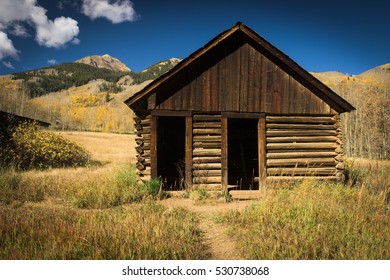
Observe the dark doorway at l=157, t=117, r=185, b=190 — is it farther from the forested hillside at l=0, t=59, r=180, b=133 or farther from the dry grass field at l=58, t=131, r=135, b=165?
the forested hillside at l=0, t=59, r=180, b=133

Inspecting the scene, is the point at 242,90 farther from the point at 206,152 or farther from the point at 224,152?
→ the point at 206,152

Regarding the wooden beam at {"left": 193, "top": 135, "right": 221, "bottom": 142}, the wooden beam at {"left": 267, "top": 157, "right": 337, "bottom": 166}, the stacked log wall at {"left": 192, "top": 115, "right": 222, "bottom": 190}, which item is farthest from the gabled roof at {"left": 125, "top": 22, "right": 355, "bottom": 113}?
the wooden beam at {"left": 193, "top": 135, "right": 221, "bottom": 142}

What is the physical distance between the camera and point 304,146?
9875mm

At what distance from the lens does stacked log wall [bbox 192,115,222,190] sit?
9.25m

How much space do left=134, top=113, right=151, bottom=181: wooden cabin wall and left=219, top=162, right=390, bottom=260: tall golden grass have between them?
388 cm

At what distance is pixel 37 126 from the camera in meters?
18.0

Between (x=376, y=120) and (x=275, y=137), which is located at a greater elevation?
(x=376, y=120)

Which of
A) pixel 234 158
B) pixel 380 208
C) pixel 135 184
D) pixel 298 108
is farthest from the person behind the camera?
pixel 234 158

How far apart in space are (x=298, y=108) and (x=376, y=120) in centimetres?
2664

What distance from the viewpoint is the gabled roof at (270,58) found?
8844mm

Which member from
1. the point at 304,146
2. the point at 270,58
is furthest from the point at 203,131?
the point at 304,146

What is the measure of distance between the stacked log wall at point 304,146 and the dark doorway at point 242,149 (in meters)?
3.42
